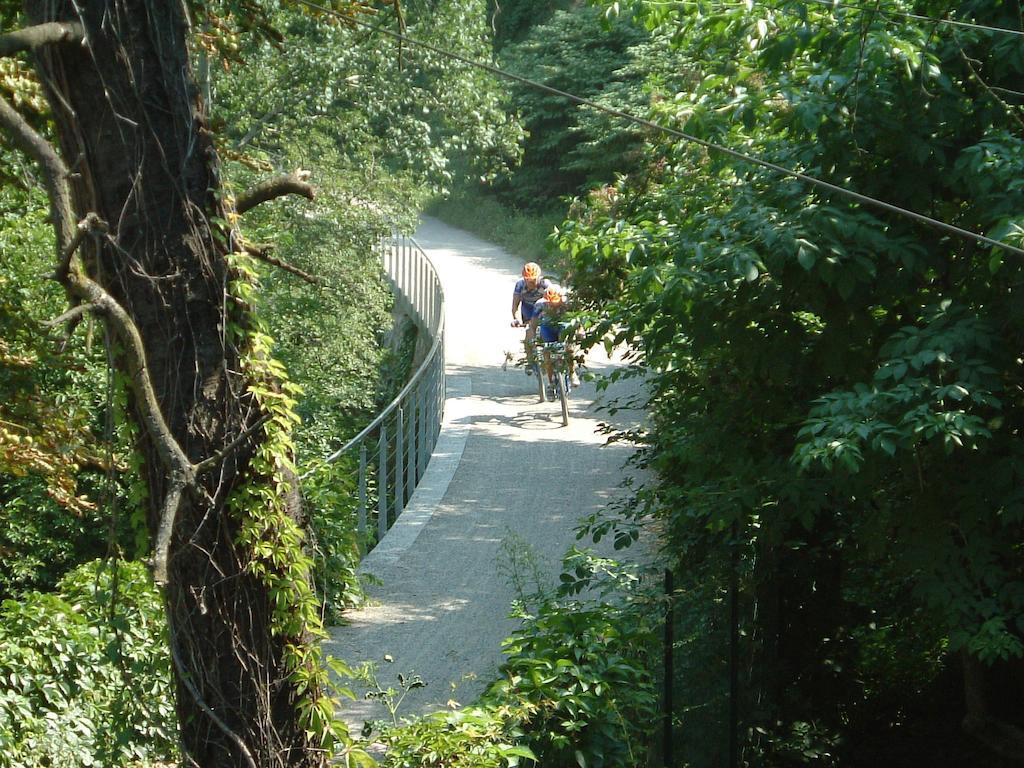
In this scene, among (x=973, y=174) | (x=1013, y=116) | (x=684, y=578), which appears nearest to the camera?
(x=973, y=174)

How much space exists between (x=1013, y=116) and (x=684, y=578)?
3.01 meters

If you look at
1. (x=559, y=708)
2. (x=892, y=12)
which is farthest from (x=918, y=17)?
(x=559, y=708)

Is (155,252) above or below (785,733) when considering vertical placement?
above

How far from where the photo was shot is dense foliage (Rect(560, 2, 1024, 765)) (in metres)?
4.87

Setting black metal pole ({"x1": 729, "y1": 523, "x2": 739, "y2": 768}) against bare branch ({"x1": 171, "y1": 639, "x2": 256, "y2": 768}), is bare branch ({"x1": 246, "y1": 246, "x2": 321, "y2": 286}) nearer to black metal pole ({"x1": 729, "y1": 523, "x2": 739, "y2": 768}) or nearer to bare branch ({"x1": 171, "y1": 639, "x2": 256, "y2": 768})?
bare branch ({"x1": 171, "y1": 639, "x2": 256, "y2": 768})

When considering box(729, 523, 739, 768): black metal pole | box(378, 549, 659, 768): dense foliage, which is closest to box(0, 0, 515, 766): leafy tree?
box(378, 549, 659, 768): dense foliage

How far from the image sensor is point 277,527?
468 centimetres

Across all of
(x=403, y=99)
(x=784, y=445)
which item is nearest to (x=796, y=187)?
(x=784, y=445)

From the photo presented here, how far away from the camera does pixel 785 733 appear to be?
738 cm

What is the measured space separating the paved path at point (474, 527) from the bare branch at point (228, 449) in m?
2.42

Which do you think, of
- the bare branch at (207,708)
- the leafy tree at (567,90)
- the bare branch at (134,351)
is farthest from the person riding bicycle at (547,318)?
the leafy tree at (567,90)

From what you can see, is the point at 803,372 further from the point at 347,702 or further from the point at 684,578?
the point at 347,702

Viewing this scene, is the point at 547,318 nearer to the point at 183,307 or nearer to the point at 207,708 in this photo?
the point at 183,307

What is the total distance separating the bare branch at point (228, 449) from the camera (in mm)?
4167
